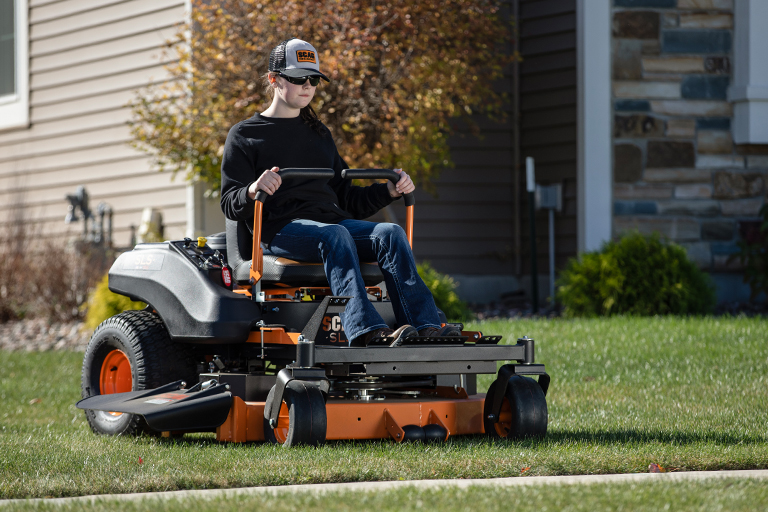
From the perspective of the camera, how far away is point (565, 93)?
11.7 m

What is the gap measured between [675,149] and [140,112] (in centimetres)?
521

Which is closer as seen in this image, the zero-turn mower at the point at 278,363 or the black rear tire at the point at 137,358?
the zero-turn mower at the point at 278,363

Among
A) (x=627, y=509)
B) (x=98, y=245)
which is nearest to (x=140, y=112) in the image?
(x=98, y=245)

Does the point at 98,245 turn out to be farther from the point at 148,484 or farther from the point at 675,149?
the point at 148,484

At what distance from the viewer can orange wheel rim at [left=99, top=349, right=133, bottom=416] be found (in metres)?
5.52

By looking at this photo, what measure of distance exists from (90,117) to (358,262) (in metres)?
8.64

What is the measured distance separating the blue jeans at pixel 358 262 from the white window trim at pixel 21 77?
950 centimetres

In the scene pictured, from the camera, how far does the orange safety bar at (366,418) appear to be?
4.57 metres

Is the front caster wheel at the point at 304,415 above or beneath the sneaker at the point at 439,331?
beneath

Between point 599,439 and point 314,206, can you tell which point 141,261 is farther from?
point 599,439

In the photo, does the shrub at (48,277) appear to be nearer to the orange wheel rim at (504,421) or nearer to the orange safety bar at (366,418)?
the orange safety bar at (366,418)

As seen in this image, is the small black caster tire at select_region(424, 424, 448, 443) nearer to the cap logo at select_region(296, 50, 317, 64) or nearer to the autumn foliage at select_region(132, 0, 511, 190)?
the cap logo at select_region(296, 50, 317, 64)

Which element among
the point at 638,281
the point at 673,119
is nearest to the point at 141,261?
the point at 638,281

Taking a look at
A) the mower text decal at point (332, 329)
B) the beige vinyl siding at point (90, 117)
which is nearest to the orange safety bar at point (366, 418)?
the mower text decal at point (332, 329)
